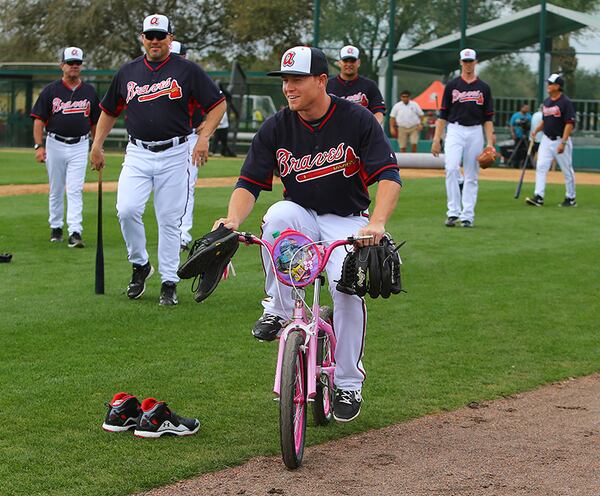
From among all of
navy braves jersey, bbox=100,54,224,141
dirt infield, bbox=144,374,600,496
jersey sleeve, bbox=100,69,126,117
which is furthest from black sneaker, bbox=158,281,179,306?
dirt infield, bbox=144,374,600,496

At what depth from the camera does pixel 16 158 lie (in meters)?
33.4

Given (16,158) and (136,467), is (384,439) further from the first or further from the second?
(16,158)

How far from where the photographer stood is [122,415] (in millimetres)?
5527

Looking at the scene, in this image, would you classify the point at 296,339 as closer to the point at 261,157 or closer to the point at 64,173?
the point at 261,157

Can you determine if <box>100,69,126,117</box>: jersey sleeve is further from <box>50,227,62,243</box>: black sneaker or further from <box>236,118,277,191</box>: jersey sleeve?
<box>50,227,62,243</box>: black sneaker

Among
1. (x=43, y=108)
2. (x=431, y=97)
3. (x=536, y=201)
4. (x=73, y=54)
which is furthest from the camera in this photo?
(x=431, y=97)

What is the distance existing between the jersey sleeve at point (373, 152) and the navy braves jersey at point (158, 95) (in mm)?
3636

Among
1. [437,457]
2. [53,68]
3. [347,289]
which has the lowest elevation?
[437,457]

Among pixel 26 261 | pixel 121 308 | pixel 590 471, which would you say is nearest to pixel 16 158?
pixel 26 261

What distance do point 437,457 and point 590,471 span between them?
698mm

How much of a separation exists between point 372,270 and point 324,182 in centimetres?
79

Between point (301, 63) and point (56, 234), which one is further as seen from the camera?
point (56, 234)

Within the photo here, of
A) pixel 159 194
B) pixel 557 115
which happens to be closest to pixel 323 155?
pixel 159 194

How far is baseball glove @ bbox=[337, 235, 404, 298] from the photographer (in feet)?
16.3
